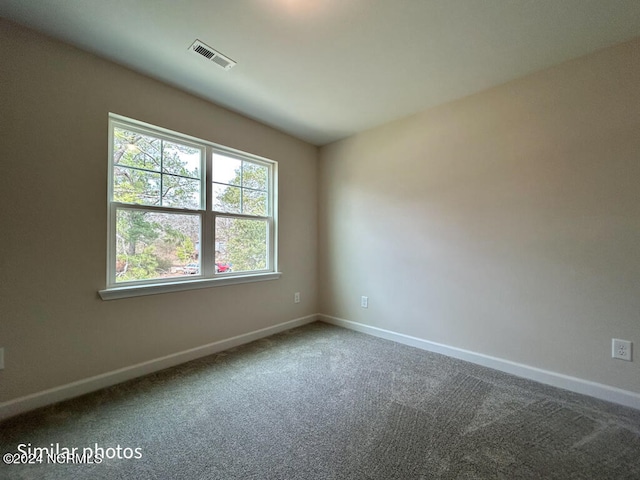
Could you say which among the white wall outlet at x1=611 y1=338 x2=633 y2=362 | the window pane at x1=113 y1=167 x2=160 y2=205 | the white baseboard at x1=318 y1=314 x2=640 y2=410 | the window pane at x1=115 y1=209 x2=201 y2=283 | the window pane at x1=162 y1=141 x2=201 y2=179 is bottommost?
the white baseboard at x1=318 y1=314 x2=640 y2=410

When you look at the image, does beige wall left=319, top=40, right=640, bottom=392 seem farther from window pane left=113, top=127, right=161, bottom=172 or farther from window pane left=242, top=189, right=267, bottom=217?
window pane left=113, top=127, right=161, bottom=172

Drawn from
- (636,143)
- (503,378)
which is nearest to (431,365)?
(503,378)

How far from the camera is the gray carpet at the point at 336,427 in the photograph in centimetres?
127

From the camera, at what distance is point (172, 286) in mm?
2312

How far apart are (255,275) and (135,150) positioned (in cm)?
160

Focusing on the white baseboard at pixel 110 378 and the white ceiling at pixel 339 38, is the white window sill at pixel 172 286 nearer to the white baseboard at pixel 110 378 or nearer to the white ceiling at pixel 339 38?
the white baseboard at pixel 110 378

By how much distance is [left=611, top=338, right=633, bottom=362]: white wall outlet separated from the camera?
1.78 meters

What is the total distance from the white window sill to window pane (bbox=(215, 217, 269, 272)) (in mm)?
143

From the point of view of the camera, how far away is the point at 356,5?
60.7 inches

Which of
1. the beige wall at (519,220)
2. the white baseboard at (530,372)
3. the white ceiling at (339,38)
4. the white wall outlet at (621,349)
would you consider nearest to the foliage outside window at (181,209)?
the white ceiling at (339,38)

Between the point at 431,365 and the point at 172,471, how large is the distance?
2.03 metres

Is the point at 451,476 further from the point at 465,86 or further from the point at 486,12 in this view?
the point at 465,86

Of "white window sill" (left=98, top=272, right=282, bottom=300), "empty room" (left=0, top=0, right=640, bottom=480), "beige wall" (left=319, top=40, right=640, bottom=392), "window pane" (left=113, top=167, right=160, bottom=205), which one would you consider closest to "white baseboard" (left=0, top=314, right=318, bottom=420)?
"empty room" (left=0, top=0, right=640, bottom=480)

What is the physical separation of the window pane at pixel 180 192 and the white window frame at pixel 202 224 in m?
0.05
